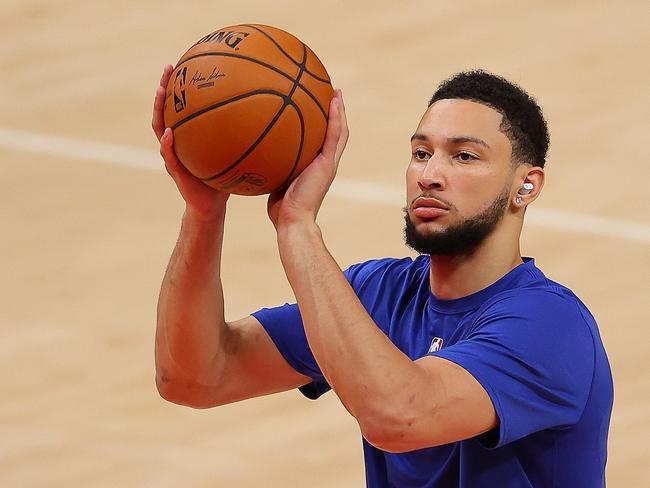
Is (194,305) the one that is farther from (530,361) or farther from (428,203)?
(530,361)

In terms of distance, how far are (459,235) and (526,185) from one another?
0.32 m

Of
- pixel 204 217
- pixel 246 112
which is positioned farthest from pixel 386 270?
pixel 246 112

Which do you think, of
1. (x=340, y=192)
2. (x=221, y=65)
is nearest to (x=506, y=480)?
(x=221, y=65)

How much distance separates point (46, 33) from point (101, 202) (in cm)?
→ 284

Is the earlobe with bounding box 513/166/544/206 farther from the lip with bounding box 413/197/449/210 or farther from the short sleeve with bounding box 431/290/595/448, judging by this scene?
the short sleeve with bounding box 431/290/595/448

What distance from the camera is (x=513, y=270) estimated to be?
4309 millimetres

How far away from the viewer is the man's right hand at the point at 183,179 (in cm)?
417

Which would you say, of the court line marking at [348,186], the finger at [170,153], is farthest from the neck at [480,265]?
the court line marking at [348,186]

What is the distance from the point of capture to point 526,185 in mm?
4379

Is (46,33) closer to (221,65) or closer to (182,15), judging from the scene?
(182,15)

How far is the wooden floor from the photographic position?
22.8 ft

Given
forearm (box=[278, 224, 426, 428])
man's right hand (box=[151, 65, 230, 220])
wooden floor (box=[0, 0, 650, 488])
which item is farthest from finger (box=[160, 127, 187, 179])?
wooden floor (box=[0, 0, 650, 488])

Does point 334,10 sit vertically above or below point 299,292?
above

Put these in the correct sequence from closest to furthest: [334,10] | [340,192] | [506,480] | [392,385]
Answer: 1. [392,385]
2. [506,480]
3. [340,192]
4. [334,10]
